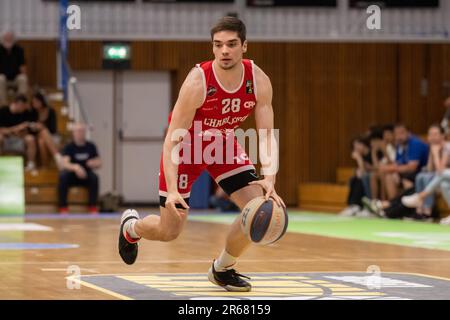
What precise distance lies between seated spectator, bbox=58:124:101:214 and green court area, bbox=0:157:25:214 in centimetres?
→ 72

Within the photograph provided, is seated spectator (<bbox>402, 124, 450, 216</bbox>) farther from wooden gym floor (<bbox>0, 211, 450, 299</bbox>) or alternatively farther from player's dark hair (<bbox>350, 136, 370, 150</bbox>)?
wooden gym floor (<bbox>0, 211, 450, 299</bbox>)

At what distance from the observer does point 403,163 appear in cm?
1717

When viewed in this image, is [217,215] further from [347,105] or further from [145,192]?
[347,105]

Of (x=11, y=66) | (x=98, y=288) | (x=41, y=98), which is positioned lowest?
(x=98, y=288)

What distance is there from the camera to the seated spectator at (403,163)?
16.8 meters

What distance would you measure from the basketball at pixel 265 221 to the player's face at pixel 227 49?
36.9 inches

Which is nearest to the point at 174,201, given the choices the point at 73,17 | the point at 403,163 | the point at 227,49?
the point at 227,49

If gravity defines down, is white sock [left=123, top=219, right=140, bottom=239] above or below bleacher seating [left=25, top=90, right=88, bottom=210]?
above

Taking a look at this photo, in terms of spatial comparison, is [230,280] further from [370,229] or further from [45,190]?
[45,190]

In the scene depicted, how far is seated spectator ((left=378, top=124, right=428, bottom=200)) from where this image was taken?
55.3 ft

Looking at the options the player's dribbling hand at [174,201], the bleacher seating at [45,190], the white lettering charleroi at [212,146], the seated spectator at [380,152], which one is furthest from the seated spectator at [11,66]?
the player's dribbling hand at [174,201]

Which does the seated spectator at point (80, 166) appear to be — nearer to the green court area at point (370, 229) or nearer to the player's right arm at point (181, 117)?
the green court area at point (370, 229)

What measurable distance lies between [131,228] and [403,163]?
10223mm

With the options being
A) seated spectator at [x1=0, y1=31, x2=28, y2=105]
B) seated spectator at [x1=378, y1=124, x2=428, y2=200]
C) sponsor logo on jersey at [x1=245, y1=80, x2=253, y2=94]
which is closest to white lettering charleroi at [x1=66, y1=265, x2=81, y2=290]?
sponsor logo on jersey at [x1=245, y1=80, x2=253, y2=94]
